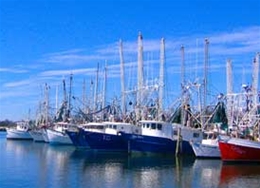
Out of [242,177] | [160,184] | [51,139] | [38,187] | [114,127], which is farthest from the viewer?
[51,139]

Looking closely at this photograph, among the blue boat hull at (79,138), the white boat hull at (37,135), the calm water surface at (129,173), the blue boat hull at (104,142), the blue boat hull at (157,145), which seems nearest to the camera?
the calm water surface at (129,173)

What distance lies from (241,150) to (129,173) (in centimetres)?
1387

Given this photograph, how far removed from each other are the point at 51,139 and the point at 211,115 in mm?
41621

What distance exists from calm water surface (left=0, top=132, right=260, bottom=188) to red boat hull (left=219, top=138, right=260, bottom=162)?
42.1 inches

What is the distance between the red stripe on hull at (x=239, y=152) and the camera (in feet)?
187

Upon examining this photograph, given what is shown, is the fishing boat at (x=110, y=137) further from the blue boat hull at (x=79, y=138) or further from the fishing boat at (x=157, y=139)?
the fishing boat at (x=157, y=139)

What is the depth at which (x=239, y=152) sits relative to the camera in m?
57.2

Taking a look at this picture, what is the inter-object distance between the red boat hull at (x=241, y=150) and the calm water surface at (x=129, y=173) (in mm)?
1069

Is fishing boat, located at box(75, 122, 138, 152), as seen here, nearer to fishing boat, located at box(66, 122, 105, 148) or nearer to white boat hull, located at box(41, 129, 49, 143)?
fishing boat, located at box(66, 122, 105, 148)

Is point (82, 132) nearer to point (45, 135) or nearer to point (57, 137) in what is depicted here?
point (57, 137)

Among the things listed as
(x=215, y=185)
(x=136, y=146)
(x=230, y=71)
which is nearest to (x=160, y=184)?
(x=215, y=185)

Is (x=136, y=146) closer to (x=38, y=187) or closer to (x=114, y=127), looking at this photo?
(x=114, y=127)

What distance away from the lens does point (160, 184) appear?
42312 mm

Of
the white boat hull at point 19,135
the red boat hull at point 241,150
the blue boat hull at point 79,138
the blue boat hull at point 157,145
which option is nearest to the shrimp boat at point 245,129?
the red boat hull at point 241,150
